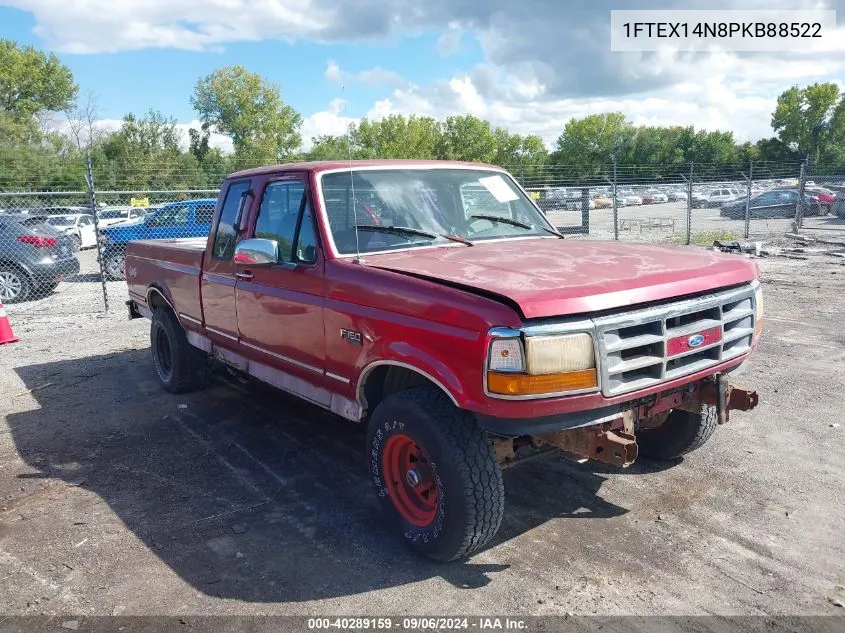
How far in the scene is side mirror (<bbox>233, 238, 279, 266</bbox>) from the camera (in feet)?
13.3

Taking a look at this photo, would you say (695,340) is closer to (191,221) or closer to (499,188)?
(499,188)

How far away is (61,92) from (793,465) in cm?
7381

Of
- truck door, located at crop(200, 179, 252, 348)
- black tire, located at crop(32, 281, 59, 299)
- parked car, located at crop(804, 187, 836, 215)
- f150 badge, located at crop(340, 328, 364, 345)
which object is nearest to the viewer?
f150 badge, located at crop(340, 328, 364, 345)

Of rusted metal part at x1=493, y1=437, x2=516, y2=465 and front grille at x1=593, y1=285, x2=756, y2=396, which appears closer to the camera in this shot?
front grille at x1=593, y1=285, x2=756, y2=396

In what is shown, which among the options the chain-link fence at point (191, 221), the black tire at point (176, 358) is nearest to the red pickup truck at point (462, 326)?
the black tire at point (176, 358)

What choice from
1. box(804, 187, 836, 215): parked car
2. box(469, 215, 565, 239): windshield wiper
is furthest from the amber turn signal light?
box(804, 187, 836, 215): parked car

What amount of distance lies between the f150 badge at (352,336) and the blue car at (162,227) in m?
11.1

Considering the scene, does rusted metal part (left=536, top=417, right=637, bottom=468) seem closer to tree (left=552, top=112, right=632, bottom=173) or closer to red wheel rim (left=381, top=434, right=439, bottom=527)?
red wheel rim (left=381, top=434, right=439, bottom=527)

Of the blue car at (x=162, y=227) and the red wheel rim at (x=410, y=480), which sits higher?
the blue car at (x=162, y=227)

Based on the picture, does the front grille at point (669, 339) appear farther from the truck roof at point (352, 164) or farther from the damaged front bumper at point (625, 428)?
the truck roof at point (352, 164)

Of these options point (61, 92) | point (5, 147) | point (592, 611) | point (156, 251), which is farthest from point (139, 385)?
point (61, 92)

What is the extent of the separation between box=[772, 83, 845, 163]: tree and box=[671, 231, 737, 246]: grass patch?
5676 cm

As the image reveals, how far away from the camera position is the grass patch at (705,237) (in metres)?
18.0

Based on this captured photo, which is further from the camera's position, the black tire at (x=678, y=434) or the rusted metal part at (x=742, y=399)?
the black tire at (x=678, y=434)
